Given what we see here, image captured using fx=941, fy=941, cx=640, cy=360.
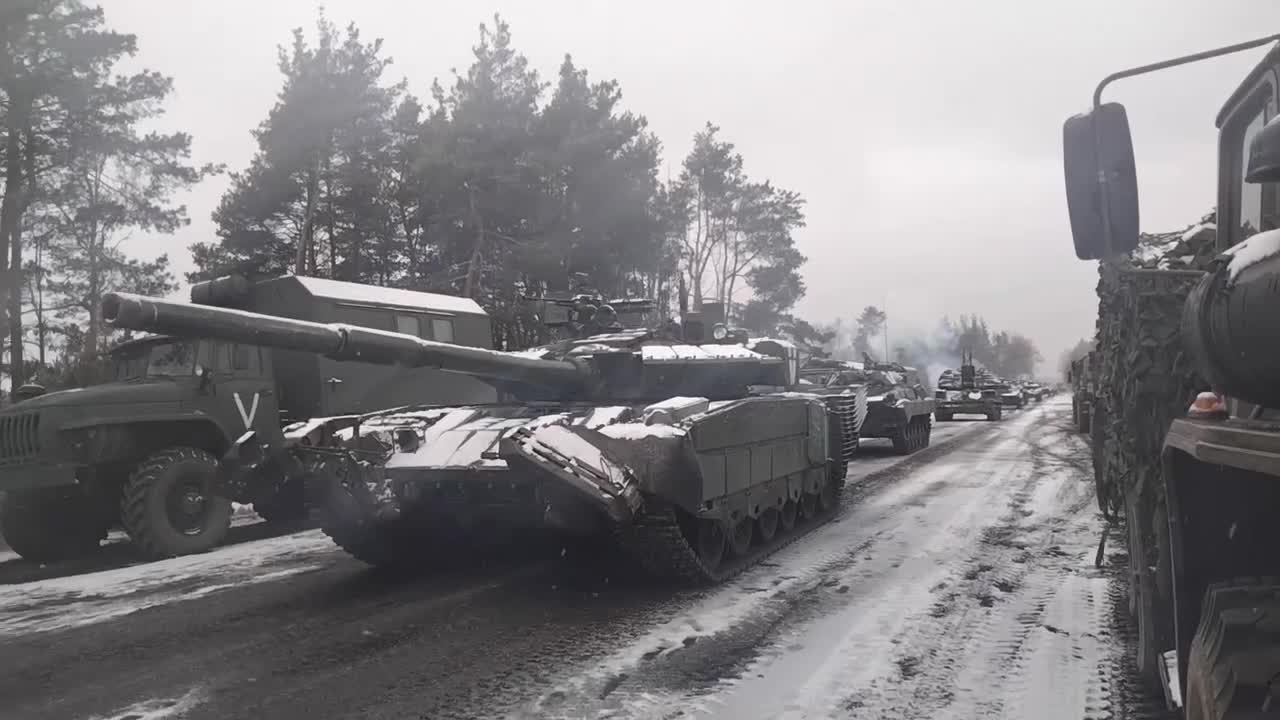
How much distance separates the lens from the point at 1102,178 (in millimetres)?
3072

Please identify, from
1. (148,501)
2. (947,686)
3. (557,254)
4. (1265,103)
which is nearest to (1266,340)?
(1265,103)

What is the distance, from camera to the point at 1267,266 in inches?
73.3

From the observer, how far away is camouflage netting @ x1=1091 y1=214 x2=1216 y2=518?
3424mm

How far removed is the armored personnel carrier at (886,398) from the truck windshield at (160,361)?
33.7 feet

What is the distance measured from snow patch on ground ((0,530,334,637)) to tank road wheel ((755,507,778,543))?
359 centimetres

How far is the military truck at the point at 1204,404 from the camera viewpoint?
1881 millimetres

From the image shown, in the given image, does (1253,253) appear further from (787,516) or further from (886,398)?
(886,398)

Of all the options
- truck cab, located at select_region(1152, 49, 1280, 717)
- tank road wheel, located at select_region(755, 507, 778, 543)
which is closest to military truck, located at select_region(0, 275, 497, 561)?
tank road wheel, located at select_region(755, 507, 778, 543)

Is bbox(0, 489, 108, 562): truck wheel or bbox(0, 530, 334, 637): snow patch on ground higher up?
bbox(0, 489, 108, 562): truck wheel

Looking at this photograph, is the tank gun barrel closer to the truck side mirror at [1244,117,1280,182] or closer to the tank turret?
the tank turret

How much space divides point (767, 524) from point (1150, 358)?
191 inches

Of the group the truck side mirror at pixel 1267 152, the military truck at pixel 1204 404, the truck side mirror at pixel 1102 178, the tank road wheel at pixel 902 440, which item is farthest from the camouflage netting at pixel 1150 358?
the tank road wheel at pixel 902 440

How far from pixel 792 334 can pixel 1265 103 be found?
37.9 meters

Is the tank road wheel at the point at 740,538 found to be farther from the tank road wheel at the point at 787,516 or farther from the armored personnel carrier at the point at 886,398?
the armored personnel carrier at the point at 886,398
